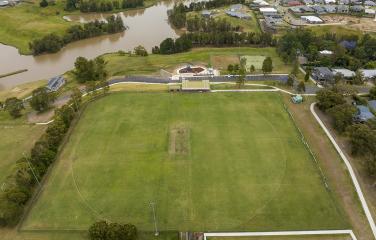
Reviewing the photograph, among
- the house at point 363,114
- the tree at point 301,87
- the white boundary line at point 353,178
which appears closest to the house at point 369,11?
the tree at point 301,87

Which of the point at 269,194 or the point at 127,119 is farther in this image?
the point at 127,119

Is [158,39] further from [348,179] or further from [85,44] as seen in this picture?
[348,179]

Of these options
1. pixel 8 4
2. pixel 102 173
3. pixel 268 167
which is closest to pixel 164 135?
pixel 102 173

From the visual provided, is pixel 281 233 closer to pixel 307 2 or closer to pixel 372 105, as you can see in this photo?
pixel 372 105

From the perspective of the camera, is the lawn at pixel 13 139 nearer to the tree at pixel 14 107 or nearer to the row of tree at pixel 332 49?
the tree at pixel 14 107

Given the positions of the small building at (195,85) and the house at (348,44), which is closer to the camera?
the small building at (195,85)

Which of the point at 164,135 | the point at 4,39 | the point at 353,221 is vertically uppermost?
the point at 4,39

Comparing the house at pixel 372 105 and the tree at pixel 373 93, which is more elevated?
the tree at pixel 373 93
